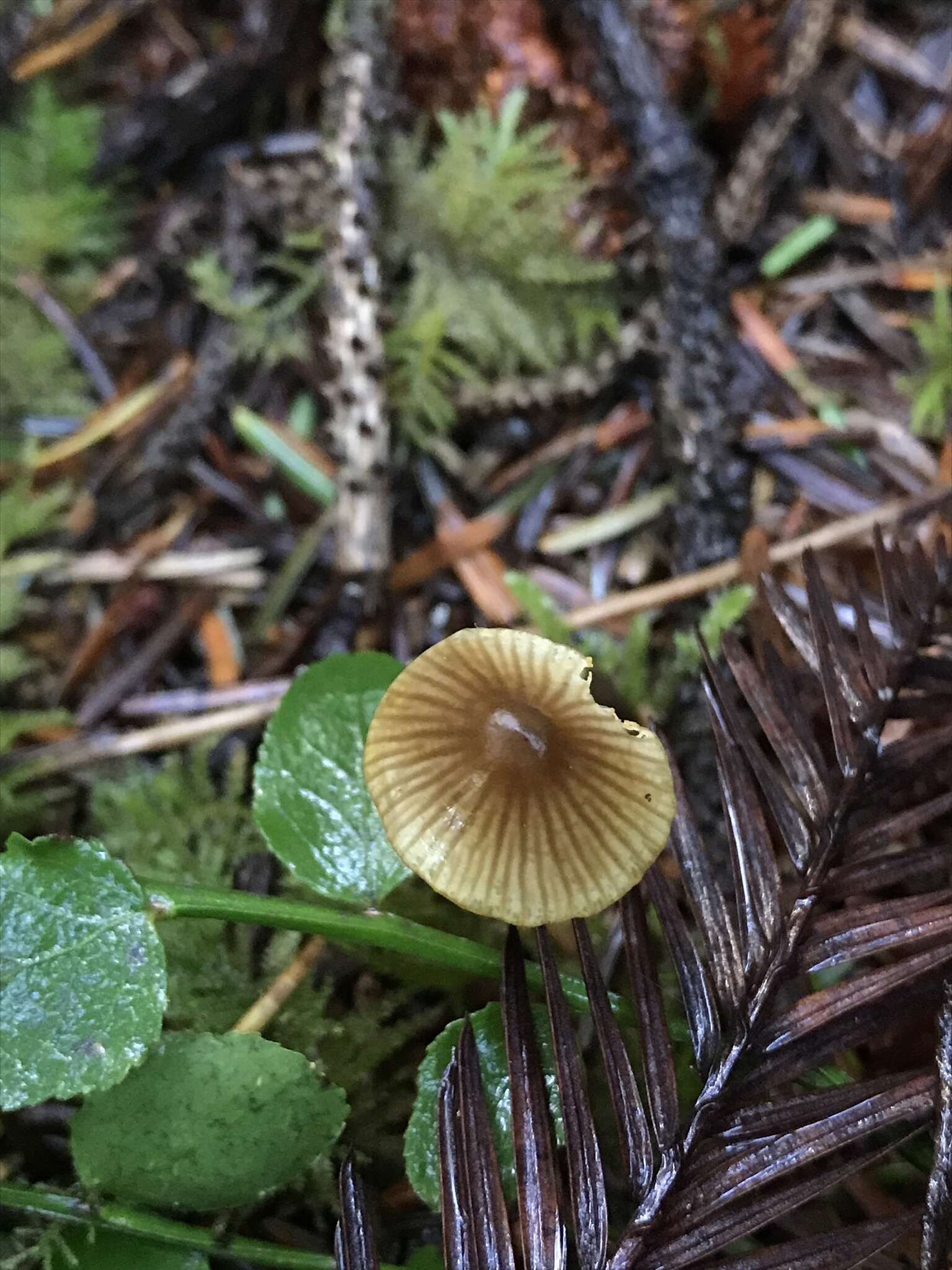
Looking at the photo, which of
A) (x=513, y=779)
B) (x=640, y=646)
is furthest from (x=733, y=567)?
(x=513, y=779)

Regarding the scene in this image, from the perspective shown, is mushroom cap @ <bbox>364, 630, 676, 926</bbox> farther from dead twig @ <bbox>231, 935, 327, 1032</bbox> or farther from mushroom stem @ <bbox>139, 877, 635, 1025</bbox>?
dead twig @ <bbox>231, 935, 327, 1032</bbox>

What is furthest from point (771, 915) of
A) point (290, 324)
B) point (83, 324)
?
point (83, 324)

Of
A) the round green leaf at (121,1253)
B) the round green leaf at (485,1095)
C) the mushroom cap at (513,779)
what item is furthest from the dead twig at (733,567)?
the round green leaf at (121,1253)

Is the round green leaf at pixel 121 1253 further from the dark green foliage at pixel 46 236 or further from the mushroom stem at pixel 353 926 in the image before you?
the dark green foliage at pixel 46 236

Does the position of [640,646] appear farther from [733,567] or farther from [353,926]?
[353,926]

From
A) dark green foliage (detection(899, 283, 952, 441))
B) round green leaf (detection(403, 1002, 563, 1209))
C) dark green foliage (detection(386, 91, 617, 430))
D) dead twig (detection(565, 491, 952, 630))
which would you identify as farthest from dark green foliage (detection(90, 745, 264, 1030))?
dark green foliage (detection(899, 283, 952, 441))

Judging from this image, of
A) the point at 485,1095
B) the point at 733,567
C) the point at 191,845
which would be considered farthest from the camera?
the point at 733,567
